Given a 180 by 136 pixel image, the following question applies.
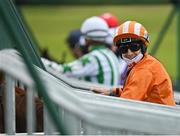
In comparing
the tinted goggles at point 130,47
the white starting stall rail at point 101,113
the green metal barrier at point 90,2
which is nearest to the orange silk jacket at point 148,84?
the tinted goggles at point 130,47

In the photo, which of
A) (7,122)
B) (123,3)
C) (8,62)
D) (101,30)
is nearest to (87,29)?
(101,30)

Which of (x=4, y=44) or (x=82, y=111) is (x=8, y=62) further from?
(x=4, y=44)

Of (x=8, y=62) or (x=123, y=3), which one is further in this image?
(x=123, y=3)

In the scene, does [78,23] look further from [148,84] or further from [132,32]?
[148,84]

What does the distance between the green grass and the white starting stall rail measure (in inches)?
685

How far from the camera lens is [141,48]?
6316mm

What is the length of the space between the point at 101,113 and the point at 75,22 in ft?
76.4

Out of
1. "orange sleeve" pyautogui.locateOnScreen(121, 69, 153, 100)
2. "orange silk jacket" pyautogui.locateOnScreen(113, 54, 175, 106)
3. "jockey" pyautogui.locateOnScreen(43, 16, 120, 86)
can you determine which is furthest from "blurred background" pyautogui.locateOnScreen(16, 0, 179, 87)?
"orange sleeve" pyautogui.locateOnScreen(121, 69, 153, 100)

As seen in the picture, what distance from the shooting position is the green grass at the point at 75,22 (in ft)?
80.9

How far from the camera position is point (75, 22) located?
27766 millimetres

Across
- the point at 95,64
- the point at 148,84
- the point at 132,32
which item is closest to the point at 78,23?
the point at 95,64

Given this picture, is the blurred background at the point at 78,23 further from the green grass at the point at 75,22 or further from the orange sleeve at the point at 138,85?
the orange sleeve at the point at 138,85

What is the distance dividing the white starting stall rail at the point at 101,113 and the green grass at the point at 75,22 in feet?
57.1

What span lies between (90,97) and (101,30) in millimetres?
4810
